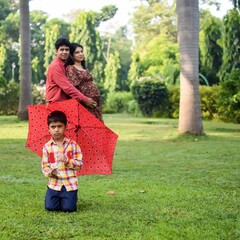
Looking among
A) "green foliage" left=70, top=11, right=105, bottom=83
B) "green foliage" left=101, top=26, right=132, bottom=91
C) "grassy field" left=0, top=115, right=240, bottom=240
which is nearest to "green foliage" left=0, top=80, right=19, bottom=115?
"green foliage" left=70, top=11, right=105, bottom=83

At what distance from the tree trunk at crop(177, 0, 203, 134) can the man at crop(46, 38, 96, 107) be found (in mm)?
7159

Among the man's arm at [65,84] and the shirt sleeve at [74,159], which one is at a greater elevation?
the man's arm at [65,84]

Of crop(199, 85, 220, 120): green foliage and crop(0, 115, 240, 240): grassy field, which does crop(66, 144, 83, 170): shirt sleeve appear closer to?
crop(0, 115, 240, 240): grassy field

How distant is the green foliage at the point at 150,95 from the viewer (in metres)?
23.1

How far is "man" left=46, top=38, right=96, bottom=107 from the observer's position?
4883mm

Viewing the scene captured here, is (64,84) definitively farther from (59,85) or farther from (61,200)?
(61,200)

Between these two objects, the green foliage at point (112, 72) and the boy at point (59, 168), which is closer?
the boy at point (59, 168)

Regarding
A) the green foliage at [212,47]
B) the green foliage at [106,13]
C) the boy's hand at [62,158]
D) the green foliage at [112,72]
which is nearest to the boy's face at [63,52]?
the boy's hand at [62,158]

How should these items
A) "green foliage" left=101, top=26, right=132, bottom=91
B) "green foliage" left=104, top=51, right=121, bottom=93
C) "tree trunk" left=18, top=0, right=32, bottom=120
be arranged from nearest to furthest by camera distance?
"tree trunk" left=18, top=0, right=32, bottom=120
"green foliage" left=104, top=51, right=121, bottom=93
"green foliage" left=101, top=26, right=132, bottom=91

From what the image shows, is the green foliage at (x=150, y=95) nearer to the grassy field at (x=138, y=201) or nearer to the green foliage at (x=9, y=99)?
the green foliage at (x=9, y=99)

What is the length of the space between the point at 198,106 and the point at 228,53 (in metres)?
12.0

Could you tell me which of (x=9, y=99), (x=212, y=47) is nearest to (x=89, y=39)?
(x=9, y=99)

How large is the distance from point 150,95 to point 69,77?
18.3 m

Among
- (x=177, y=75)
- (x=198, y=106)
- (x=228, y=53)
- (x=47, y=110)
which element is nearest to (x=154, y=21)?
(x=177, y=75)
